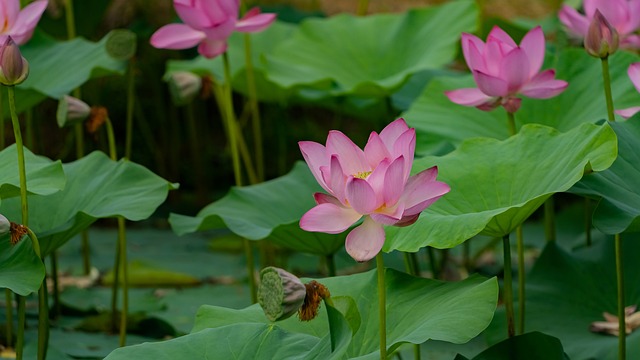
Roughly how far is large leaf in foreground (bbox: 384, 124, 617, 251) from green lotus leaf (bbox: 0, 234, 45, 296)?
0.45 m

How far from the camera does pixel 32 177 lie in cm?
148

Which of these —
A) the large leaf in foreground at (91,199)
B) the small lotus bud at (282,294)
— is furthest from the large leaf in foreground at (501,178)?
the large leaf in foreground at (91,199)

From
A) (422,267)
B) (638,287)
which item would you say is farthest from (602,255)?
(422,267)

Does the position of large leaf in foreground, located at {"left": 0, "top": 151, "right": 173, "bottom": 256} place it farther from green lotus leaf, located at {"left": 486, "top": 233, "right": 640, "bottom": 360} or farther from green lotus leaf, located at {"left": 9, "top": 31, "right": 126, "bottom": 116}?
green lotus leaf, located at {"left": 486, "top": 233, "right": 640, "bottom": 360}

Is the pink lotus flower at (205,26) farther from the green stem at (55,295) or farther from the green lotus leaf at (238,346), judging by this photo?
the green lotus leaf at (238,346)

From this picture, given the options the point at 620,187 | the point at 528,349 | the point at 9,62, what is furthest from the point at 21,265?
the point at 620,187

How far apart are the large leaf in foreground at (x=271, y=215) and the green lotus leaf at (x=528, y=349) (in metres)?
0.40

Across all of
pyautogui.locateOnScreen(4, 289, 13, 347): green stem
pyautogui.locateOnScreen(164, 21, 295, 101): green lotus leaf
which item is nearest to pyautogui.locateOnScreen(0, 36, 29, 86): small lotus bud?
pyautogui.locateOnScreen(4, 289, 13, 347): green stem

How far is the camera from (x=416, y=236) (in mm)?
1283

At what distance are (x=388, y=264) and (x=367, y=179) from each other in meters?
1.02

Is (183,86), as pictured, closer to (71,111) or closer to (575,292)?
(71,111)

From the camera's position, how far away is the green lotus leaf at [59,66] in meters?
2.03

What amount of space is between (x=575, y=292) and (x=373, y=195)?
29.4 inches

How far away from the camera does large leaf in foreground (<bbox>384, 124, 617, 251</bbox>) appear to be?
1.25 m
